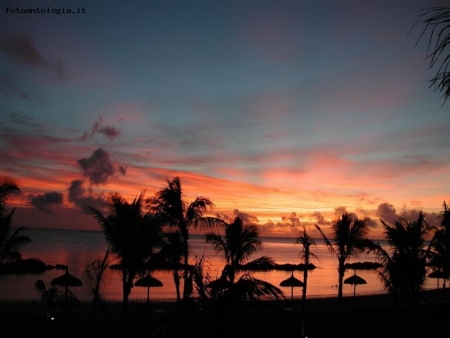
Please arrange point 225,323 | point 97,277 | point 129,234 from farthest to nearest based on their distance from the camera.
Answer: point 129,234
point 97,277
point 225,323

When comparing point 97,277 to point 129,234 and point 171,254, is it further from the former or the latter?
point 171,254

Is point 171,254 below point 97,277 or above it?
below

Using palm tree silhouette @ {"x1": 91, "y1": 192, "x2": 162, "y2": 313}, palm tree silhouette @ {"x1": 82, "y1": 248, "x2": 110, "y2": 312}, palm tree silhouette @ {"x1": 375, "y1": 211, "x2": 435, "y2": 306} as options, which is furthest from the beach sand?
palm tree silhouette @ {"x1": 91, "y1": 192, "x2": 162, "y2": 313}

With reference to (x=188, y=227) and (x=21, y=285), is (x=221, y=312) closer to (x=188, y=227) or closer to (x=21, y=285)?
(x=188, y=227)

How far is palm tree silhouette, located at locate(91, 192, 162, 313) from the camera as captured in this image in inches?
637

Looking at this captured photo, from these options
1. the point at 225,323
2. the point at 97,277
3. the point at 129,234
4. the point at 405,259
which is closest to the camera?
the point at 225,323

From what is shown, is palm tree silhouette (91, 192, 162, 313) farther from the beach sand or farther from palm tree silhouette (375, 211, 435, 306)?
palm tree silhouette (375, 211, 435, 306)

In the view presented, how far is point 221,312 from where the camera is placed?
226 inches

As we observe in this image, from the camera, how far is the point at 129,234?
53.3 ft

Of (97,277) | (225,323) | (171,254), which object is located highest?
(97,277)

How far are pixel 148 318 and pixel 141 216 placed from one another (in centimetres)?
1144

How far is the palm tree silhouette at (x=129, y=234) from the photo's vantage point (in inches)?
637

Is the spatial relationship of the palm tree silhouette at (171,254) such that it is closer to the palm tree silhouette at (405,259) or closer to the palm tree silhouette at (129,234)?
the palm tree silhouette at (129,234)

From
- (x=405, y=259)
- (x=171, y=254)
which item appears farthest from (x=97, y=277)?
(x=405, y=259)
